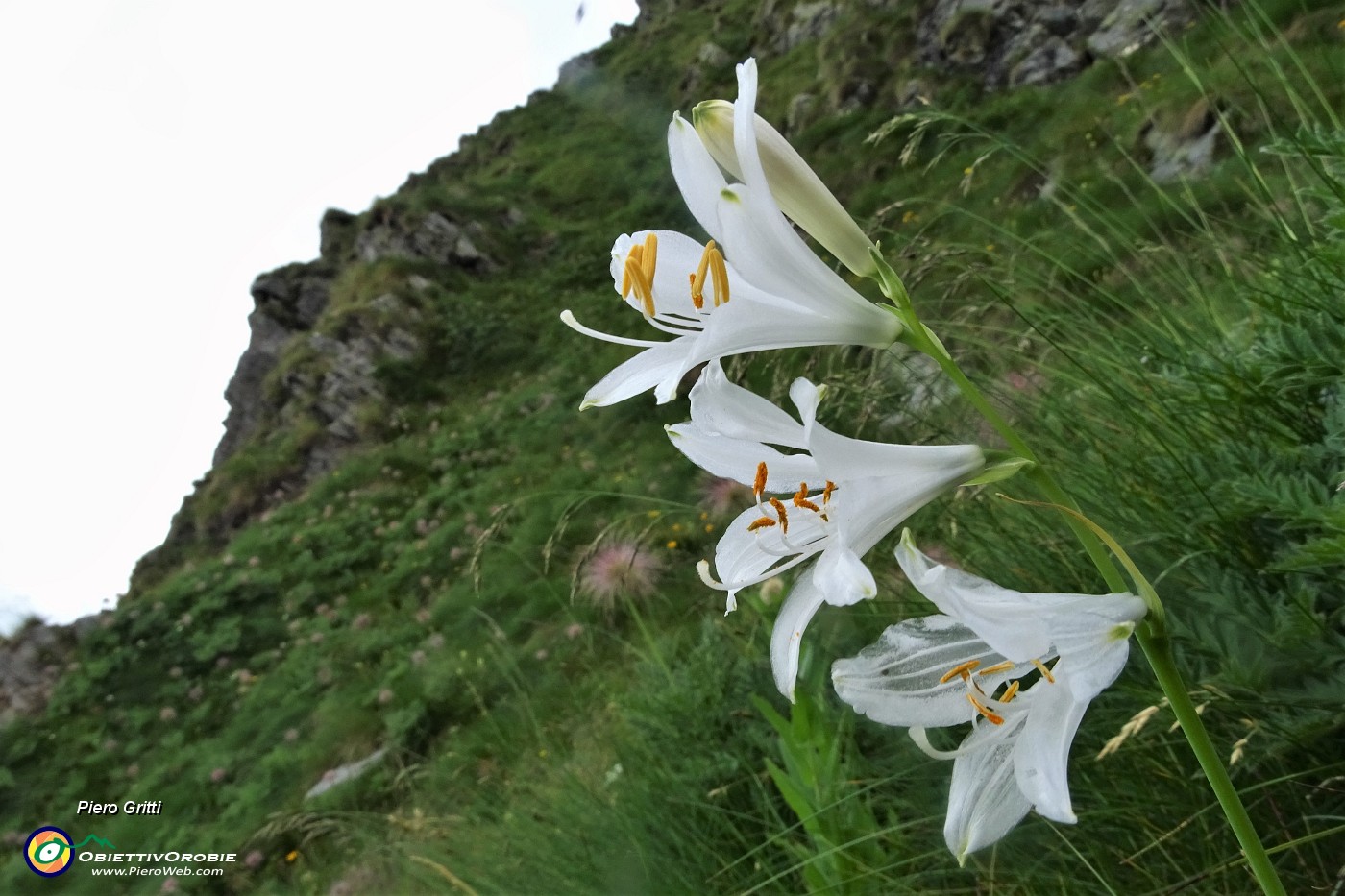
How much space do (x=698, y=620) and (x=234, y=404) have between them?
1840cm

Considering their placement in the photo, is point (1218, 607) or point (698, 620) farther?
point (698, 620)

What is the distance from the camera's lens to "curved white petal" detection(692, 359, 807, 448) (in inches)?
29.5

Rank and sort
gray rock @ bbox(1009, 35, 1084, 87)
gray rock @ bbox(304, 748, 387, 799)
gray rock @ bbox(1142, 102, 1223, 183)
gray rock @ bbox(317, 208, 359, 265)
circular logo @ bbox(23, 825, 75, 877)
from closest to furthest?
gray rock @ bbox(1142, 102, 1223, 183) < gray rock @ bbox(304, 748, 387, 799) < circular logo @ bbox(23, 825, 75, 877) < gray rock @ bbox(1009, 35, 1084, 87) < gray rock @ bbox(317, 208, 359, 265)

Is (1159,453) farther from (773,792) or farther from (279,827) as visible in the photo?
(279,827)

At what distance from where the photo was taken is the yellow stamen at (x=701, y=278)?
0.73 meters

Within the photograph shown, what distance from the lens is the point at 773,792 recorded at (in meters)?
1.99

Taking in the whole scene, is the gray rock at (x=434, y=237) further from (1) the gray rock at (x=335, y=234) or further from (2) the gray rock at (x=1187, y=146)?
(2) the gray rock at (x=1187, y=146)

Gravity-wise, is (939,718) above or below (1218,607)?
above

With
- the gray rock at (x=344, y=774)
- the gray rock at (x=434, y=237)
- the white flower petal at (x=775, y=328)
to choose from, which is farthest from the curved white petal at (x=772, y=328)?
the gray rock at (x=434, y=237)

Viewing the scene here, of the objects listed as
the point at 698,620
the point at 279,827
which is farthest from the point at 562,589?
the point at 279,827

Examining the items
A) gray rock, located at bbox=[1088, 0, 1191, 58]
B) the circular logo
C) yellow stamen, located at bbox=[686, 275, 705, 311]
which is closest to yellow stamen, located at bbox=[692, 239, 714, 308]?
yellow stamen, located at bbox=[686, 275, 705, 311]

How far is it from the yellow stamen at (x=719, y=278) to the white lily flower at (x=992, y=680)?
266 mm

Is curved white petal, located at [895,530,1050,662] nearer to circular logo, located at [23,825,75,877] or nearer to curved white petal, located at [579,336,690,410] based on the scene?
curved white petal, located at [579,336,690,410]

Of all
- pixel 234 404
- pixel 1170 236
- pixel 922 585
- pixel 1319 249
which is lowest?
pixel 1170 236
